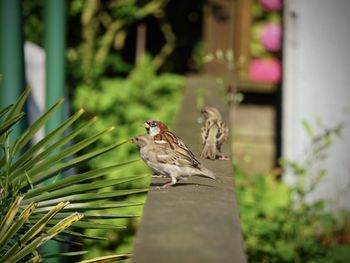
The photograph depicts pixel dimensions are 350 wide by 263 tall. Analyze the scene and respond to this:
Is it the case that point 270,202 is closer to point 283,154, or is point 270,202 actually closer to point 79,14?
point 283,154

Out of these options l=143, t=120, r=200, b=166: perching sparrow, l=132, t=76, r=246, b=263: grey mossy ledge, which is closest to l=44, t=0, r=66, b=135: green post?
l=132, t=76, r=246, b=263: grey mossy ledge

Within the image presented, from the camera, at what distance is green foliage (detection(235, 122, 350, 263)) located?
582 cm

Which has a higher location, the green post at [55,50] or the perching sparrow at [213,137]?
the green post at [55,50]

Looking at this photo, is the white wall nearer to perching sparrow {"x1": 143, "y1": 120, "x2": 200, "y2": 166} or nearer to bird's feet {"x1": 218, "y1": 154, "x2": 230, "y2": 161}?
bird's feet {"x1": 218, "y1": 154, "x2": 230, "y2": 161}

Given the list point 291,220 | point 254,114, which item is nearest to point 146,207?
point 291,220

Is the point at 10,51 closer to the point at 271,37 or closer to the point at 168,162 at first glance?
the point at 168,162

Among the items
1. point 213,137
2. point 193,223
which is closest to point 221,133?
point 213,137

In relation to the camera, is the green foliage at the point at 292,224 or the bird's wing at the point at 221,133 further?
the green foliage at the point at 292,224

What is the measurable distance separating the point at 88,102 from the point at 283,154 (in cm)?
242

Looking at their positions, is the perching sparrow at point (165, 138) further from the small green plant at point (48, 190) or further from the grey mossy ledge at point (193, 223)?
the small green plant at point (48, 190)

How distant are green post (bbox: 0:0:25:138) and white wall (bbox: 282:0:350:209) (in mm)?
3579

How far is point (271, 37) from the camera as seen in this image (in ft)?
30.9

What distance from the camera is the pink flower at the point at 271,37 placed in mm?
9367

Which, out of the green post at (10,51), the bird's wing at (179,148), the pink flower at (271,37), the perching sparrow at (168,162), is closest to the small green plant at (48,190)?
the perching sparrow at (168,162)
